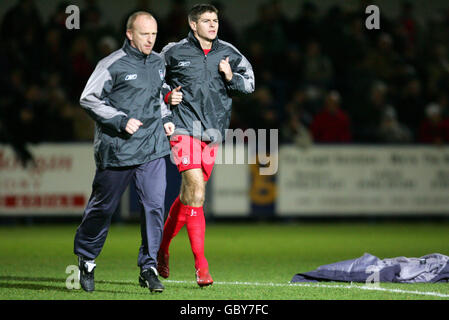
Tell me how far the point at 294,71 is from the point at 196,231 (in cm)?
1240

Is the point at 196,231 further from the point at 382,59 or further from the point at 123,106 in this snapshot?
the point at 382,59

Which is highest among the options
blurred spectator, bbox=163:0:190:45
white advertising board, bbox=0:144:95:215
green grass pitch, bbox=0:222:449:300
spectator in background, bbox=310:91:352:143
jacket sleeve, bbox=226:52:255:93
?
blurred spectator, bbox=163:0:190:45

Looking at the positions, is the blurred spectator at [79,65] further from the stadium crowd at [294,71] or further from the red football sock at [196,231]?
the red football sock at [196,231]

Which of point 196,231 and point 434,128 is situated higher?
point 434,128

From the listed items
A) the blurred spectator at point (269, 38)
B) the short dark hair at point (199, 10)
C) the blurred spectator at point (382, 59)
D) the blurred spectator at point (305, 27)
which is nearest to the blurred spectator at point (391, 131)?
the blurred spectator at point (382, 59)

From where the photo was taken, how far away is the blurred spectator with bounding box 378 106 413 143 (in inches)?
751

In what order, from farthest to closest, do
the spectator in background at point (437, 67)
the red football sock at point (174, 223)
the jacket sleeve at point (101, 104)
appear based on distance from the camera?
1. the spectator in background at point (437, 67)
2. the red football sock at point (174, 223)
3. the jacket sleeve at point (101, 104)

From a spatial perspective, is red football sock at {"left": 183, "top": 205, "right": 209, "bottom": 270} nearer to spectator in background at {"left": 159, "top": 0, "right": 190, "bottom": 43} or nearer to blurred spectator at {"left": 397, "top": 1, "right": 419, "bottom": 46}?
spectator in background at {"left": 159, "top": 0, "right": 190, "bottom": 43}

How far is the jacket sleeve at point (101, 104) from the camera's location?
24.4ft

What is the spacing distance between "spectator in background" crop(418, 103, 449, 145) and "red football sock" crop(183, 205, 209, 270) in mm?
11561

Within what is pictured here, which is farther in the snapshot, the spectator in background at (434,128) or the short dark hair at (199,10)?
the spectator in background at (434,128)

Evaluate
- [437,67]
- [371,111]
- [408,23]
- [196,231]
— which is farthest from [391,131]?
[196,231]

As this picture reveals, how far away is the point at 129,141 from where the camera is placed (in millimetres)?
7633

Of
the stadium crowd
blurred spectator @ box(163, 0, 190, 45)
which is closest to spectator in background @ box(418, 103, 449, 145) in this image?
the stadium crowd
